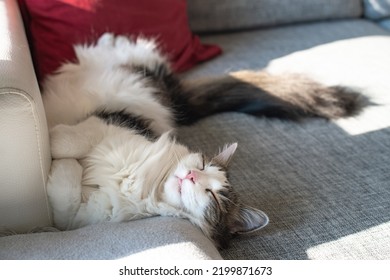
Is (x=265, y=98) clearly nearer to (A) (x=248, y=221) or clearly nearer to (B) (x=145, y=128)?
(B) (x=145, y=128)

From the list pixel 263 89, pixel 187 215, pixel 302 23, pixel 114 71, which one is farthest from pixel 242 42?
pixel 187 215

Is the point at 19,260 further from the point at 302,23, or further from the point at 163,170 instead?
the point at 302,23

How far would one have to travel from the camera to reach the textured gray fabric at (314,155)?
4.17 feet

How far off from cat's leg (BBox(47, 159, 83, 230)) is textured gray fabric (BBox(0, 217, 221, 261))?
0.31 feet

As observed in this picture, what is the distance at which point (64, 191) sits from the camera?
1.18 metres

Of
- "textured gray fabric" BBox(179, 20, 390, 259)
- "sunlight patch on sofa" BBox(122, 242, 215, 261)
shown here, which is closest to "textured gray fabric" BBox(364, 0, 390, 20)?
"textured gray fabric" BBox(179, 20, 390, 259)

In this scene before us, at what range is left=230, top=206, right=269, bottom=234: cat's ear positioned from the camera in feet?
4.15

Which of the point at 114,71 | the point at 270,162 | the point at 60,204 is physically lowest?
the point at 270,162

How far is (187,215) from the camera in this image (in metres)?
1.26

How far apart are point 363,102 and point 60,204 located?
1229 mm

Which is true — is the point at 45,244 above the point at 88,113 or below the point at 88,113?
below

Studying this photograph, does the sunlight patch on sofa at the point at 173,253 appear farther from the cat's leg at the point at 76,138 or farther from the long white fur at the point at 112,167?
the cat's leg at the point at 76,138

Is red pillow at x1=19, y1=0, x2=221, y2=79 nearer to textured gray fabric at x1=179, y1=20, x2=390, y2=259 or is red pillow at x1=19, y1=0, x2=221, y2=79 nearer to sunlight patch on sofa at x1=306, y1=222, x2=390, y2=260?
textured gray fabric at x1=179, y1=20, x2=390, y2=259

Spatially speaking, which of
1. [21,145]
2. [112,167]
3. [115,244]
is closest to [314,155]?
[112,167]
